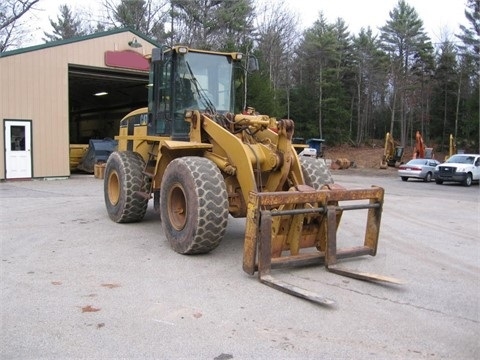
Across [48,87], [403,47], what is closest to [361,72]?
[403,47]

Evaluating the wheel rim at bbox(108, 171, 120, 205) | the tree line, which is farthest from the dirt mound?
the wheel rim at bbox(108, 171, 120, 205)

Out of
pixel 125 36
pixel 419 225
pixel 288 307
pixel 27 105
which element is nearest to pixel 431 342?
pixel 288 307

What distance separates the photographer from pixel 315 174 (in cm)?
723

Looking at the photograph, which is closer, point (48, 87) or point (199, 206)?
point (199, 206)

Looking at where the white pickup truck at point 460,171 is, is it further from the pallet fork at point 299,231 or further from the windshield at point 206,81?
the pallet fork at point 299,231

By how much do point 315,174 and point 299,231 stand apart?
1453 mm

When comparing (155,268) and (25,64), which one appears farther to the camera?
(25,64)

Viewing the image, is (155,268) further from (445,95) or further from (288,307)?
(445,95)

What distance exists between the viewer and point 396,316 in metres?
4.64

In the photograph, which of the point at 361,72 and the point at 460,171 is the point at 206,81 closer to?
the point at 460,171

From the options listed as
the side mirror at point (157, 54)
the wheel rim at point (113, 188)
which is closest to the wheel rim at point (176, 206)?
the side mirror at point (157, 54)

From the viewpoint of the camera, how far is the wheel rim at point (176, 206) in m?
6.97

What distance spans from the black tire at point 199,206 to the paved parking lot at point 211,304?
24 centimetres

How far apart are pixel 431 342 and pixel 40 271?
437 cm
